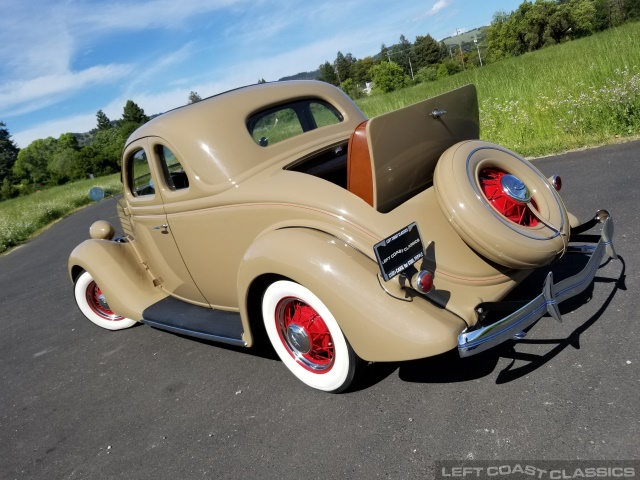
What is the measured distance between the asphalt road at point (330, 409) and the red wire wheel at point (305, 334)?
21 cm

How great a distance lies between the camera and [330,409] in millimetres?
2828

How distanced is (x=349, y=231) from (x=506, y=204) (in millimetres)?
964

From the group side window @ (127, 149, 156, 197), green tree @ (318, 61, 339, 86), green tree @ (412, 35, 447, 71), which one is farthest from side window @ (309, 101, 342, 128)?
green tree @ (412, 35, 447, 71)

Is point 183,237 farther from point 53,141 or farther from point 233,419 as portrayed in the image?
point 53,141

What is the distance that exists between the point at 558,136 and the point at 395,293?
685 cm

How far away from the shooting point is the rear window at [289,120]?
370 cm

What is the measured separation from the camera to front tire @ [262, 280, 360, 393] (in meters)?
2.74

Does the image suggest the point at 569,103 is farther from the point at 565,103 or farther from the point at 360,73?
the point at 360,73

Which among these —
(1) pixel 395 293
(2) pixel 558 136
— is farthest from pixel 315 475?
(2) pixel 558 136

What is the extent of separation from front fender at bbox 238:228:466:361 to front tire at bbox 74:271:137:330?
2715mm

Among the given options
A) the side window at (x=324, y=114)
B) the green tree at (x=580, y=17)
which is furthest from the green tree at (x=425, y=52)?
the side window at (x=324, y=114)

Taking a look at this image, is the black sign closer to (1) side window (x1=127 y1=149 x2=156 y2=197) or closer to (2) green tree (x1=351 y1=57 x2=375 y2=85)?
(1) side window (x1=127 y1=149 x2=156 y2=197)

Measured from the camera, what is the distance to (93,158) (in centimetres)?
5162

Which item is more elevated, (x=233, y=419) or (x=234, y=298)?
(x=234, y=298)
